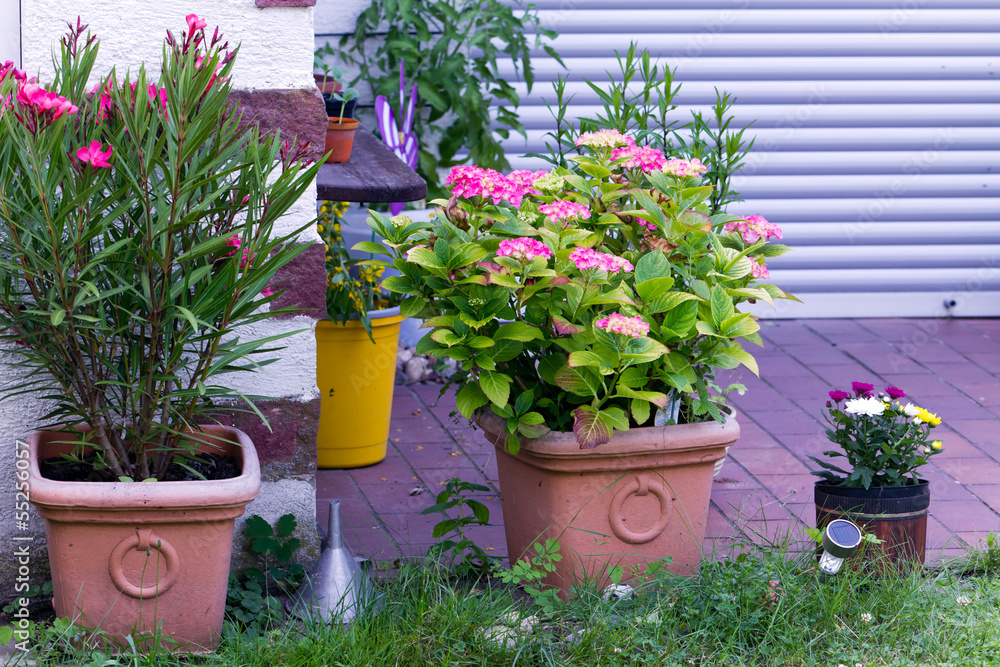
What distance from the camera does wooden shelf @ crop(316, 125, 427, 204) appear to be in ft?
9.86

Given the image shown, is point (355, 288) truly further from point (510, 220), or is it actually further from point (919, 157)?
point (919, 157)

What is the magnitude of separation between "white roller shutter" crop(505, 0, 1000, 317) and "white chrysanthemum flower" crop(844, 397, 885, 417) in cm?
256

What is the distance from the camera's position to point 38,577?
108 inches

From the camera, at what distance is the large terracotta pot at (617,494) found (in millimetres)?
2592

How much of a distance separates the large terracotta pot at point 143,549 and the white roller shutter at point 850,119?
10.3ft

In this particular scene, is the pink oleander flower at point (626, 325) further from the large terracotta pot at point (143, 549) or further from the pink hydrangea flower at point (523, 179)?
the large terracotta pot at point (143, 549)

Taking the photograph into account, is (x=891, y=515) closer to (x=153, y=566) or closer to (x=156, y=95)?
(x=153, y=566)

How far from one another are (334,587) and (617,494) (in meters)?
0.75

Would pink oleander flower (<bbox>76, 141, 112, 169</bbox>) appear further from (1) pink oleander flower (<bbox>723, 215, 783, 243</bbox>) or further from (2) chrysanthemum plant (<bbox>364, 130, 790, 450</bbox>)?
(1) pink oleander flower (<bbox>723, 215, 783, 243</bbox>)

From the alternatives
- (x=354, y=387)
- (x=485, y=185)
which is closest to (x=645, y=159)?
(x=485, y=185)

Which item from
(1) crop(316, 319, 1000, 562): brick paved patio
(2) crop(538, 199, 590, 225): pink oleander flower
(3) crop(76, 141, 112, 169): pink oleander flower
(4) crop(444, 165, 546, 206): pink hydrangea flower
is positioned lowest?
(1) crop(316, 319, 1000, 562): brick paved patio

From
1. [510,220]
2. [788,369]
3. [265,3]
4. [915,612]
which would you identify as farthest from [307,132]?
[788,369]

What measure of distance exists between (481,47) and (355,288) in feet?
5.16

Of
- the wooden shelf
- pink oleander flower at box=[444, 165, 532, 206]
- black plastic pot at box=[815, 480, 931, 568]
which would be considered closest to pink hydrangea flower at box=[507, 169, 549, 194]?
pink oleander flower at box=[444, 165, 532, 206]
